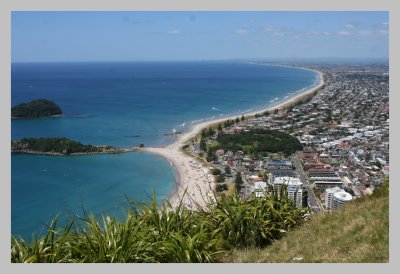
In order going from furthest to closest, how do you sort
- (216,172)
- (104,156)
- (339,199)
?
(104,156) < (216,172) < (339,199)

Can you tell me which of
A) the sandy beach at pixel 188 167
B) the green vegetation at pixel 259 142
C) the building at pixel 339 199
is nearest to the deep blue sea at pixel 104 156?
the sandy beach at pixel 188 167

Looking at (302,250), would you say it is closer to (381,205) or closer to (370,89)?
(381,205)

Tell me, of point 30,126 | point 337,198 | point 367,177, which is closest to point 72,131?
point 30,126

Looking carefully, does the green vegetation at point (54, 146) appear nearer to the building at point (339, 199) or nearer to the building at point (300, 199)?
the building at point (339, 199)

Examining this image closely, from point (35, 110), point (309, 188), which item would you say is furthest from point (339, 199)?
point (35, 110)

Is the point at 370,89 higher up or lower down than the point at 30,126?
higher up

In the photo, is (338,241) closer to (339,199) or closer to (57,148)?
(339,199)

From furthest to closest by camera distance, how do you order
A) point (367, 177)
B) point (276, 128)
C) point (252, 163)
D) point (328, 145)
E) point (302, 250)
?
point (276, 128), point (328, 145), point (252, 163), point (367, 177), point (302, 250)
